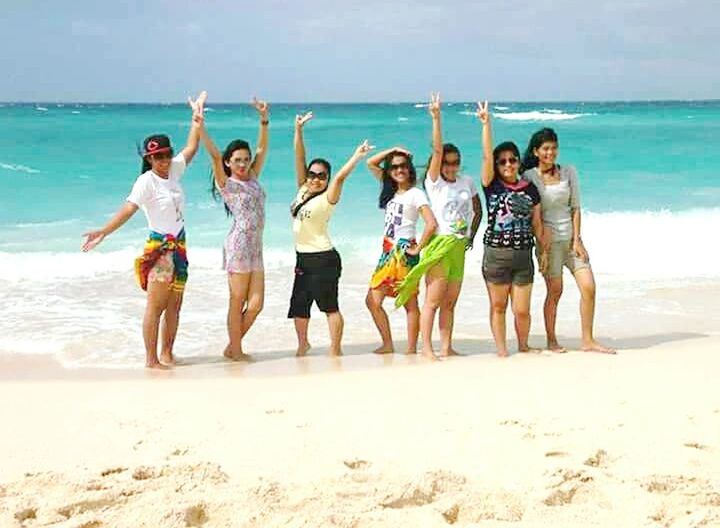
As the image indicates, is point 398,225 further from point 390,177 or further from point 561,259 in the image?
point 561,259

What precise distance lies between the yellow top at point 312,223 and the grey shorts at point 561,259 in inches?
63.0

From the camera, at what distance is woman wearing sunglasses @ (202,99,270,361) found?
662 cm

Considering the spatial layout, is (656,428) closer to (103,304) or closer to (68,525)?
(68,525)

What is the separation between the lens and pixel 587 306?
22.8ft

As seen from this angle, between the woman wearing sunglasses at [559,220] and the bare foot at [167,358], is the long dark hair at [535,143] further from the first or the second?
the bare foot at [167,358]

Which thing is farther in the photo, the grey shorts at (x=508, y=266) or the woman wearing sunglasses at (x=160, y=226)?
the grey shorts at (x=508, y=266)

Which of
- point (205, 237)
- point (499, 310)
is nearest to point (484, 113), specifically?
point (499, 310)

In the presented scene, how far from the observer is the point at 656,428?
195 inches

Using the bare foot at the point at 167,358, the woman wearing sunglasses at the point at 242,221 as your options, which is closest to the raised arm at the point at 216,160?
the woman wearing sunglasses at the point at 242,221

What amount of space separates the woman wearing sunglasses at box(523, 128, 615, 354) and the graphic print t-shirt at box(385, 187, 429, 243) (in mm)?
807

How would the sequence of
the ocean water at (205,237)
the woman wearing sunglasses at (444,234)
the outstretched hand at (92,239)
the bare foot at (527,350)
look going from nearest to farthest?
1. the outstretched hand at (92,239)
2. the woman wearing sunglasses at (444,234)
3. the bare foot at (527,350)
4. the ocean water at (205,237)

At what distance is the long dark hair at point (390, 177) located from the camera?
670 cm

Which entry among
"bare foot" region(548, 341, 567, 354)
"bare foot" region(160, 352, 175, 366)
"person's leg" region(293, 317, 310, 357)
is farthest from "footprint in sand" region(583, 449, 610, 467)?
"bare foot" region(160, 352, 175, 366)

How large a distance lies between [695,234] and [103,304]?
870cm
